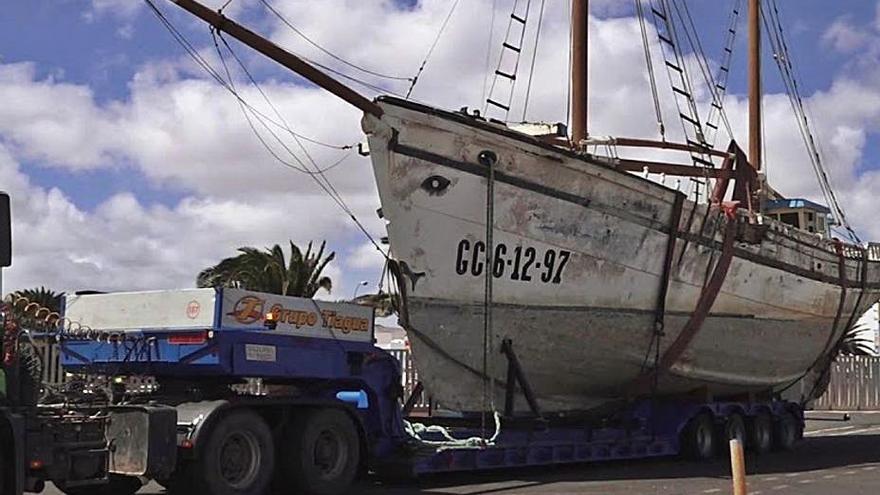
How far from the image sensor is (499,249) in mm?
13742

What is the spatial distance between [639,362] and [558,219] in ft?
9.37

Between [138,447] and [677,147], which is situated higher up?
[677,147]

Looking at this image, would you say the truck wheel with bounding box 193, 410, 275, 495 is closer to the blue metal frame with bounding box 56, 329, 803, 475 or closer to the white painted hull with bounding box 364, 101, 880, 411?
the blue metal frame with bounding box 56, 329, 803, 475

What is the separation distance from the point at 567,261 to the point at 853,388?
952 inches

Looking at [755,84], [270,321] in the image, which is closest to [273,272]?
[755,84]

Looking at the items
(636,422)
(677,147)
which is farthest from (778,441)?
(677,147)

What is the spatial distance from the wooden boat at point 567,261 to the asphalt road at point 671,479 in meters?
1.02

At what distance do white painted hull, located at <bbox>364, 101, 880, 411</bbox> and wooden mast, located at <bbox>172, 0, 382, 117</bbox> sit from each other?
0.79 ft

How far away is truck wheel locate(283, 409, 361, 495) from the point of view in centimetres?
1127

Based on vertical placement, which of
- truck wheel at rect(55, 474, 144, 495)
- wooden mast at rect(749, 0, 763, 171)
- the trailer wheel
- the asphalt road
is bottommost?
the asphalt road

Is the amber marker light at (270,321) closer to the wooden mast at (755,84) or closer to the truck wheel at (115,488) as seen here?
the truck wheel at (115,488)

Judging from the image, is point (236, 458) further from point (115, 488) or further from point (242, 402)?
point (115, 488)

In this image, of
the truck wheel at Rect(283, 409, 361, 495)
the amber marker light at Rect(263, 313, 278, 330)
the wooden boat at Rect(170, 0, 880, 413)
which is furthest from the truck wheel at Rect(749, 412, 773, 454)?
the amber marker light at Rect(263, 313, 278, 330)

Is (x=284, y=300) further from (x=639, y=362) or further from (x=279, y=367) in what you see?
(x=639, y=362)
